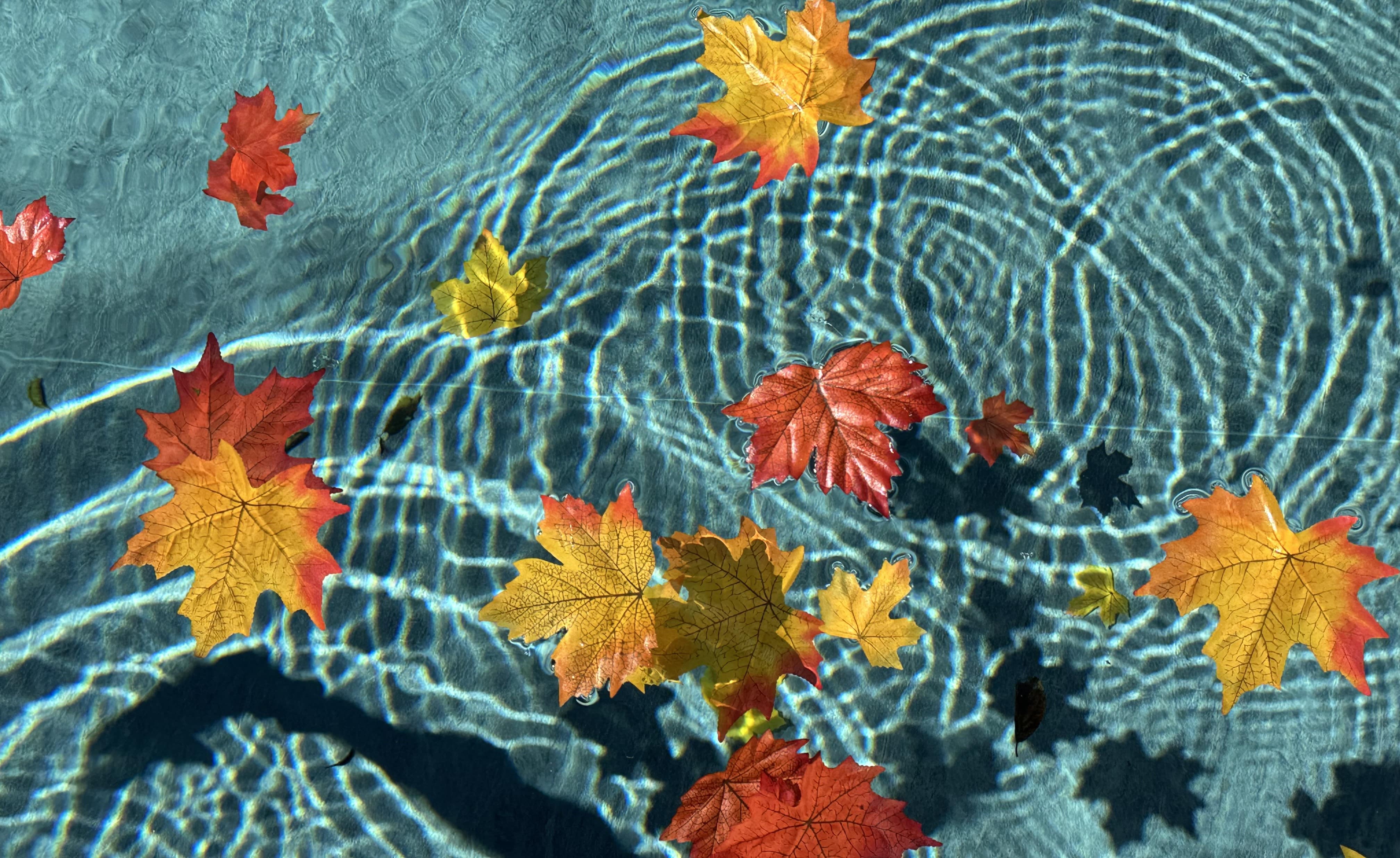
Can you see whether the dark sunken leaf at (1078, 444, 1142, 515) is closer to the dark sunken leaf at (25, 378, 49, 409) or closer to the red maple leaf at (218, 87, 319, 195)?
the red maple leaf at (218, 87, 319, 195)

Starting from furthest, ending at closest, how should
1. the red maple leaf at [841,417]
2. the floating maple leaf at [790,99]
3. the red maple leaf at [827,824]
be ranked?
the floating maple leaf at [790,99], the red maple leaf at [841,417], the red maple leaf at [827,824]

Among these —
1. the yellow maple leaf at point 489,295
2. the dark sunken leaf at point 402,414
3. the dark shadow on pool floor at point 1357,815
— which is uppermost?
the yellow maple leaf at point 489,295

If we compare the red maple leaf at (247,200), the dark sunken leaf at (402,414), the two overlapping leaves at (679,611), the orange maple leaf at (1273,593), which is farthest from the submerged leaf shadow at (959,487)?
the red maple leaf at (247,200)

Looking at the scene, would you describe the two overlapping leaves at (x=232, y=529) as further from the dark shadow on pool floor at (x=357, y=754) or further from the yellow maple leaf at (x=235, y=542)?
Result: the dark shadow on pool floor at (x=357, y=754)

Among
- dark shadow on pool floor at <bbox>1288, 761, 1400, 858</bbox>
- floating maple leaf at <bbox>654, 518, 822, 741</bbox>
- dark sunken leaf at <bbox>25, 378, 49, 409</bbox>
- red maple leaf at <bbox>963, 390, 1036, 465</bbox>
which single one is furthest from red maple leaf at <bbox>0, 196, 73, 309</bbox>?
dark shadow on pool floor at <bbox>1288, 761, 1400, 858</bbox>

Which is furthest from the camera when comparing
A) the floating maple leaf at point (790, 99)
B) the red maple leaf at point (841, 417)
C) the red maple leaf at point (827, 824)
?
the floating maple leaf at point (790, 99)

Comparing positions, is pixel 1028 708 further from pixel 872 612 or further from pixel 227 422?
pixel 227 422

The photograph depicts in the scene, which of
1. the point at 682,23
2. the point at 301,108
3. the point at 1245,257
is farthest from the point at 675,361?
the point at 1245,257

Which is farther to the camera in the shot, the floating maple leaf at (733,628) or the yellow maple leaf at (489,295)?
the yellow maple leaf at (489,295)
